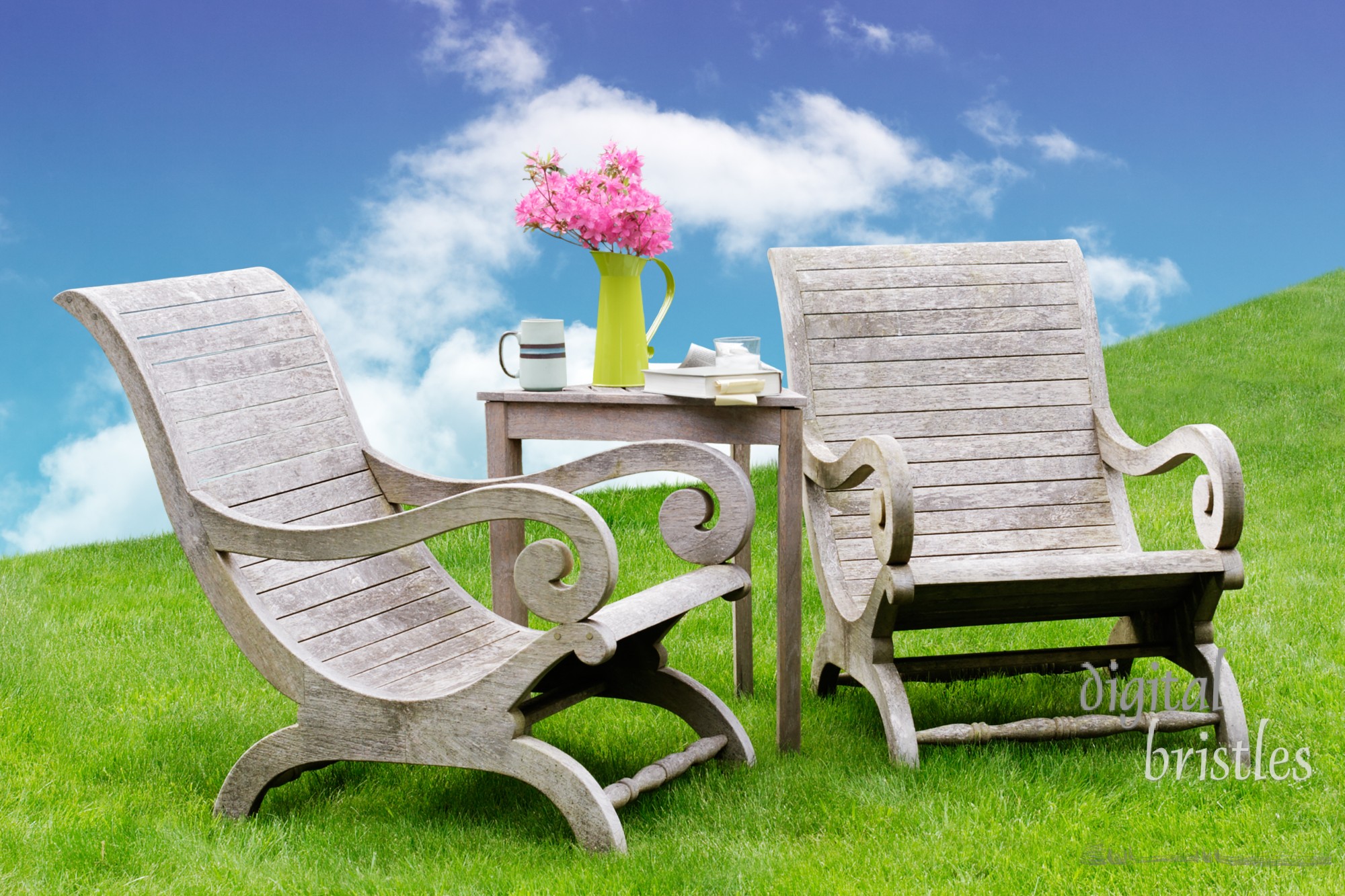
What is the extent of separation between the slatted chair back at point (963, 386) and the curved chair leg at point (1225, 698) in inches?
17.5

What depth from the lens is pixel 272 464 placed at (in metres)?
3.03

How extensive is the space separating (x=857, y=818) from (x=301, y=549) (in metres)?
1.29

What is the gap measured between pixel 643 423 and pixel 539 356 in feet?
1.12

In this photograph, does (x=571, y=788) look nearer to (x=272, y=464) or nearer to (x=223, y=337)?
(x=272, y=464)

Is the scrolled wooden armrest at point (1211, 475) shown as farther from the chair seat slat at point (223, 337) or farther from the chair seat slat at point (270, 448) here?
the chair seat slat at point (223, 337)

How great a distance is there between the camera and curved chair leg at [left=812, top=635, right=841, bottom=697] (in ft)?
11.4

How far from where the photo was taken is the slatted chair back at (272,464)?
277 centimetres

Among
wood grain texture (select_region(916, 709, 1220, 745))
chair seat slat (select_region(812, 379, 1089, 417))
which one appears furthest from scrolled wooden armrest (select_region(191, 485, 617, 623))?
chair seat slat (select_region(812, 379, 1089, 417))

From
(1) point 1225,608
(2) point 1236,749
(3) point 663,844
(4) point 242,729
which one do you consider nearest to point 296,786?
(4) point 242,729

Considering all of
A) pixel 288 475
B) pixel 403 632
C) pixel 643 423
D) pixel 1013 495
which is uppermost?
pixel 643 423

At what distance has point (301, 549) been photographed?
261 centimetres

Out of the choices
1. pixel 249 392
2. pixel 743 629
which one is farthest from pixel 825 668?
pixel 249 392

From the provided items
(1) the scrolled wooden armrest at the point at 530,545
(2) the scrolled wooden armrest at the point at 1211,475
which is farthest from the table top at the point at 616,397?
(2) the scrolled wooden armrest at the point at 1211,475

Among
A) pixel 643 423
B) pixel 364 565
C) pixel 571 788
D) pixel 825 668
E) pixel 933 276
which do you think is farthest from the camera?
pixel 933 276
